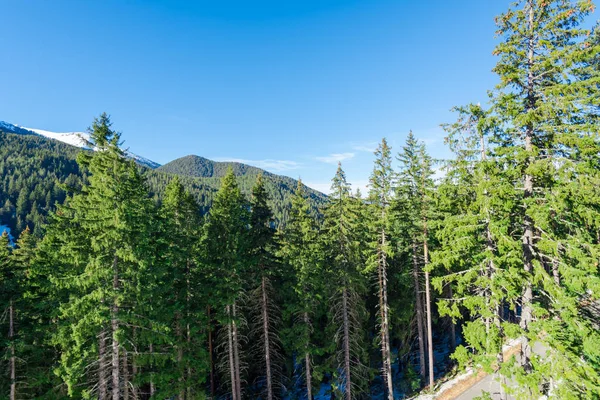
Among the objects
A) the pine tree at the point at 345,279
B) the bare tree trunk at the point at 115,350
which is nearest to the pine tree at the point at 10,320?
the bare tree trunk at the point at 115,350

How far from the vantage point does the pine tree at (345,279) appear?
65.3 ft

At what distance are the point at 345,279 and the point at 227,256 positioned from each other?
7.92 metres

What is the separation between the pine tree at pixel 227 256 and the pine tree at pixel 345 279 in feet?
19.5

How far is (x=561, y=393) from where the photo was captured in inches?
324

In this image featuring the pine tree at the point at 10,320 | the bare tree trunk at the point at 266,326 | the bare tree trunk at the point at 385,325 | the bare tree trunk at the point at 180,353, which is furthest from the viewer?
the bare tree trunk at the point at 385,325

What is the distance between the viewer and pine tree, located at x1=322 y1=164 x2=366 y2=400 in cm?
1991

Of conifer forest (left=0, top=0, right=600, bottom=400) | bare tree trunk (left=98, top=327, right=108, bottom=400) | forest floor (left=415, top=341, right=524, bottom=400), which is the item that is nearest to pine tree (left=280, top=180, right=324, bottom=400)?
conifer forest (left=0, top=0, right=600, bottom=400)

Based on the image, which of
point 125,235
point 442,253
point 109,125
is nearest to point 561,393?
point 442,253

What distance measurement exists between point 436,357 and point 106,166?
30694mm

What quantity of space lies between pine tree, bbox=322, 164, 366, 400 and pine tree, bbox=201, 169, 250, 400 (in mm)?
5936

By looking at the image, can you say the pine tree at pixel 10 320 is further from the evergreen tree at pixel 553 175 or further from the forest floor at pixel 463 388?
the forest floor at pixel 463 388

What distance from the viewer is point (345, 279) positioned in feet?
65.7

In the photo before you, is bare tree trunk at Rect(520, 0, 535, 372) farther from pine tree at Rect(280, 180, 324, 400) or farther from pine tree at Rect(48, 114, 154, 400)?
pine tree at Rect(48, 114, 154, 400)

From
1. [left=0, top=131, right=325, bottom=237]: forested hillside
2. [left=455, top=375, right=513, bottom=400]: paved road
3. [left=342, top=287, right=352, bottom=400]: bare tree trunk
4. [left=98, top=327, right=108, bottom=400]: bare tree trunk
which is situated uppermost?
[left=0, top=131, right=325, bottom=237]: forested hillside
